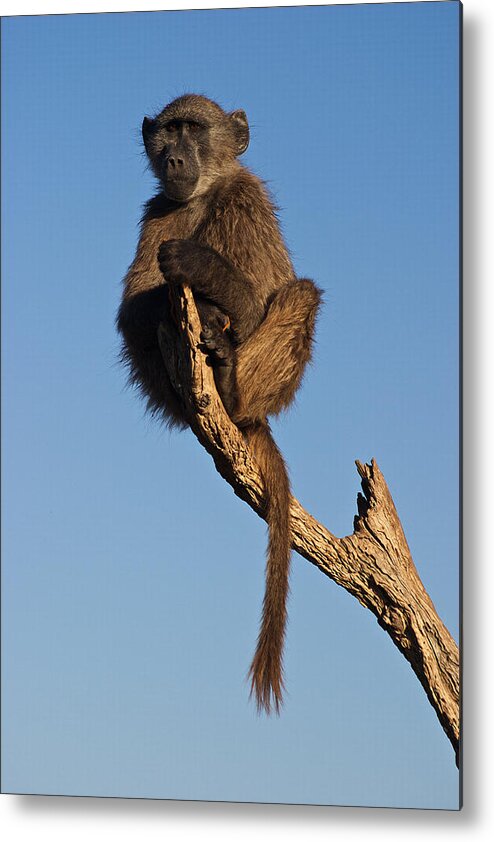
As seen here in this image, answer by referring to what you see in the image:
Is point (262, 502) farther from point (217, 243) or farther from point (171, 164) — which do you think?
point (171, 164)

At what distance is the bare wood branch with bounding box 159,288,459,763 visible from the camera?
198 inches

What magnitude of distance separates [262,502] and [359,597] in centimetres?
55

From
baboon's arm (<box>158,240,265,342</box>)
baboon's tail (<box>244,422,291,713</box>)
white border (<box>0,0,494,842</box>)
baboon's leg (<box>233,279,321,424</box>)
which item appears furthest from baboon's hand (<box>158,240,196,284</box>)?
white border (<box>0,0,494,842</box>)

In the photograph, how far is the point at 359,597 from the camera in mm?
5266

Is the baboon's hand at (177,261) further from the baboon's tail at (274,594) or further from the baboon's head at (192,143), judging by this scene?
the baboon's tail at (274,594)

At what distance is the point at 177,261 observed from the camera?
487 centimetres

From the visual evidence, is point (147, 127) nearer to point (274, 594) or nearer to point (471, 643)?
point (274, 594)

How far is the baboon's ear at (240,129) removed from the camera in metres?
5.59

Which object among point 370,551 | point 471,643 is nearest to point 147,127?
point 370,551

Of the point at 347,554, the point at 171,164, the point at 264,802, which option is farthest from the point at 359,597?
the point at 171,164

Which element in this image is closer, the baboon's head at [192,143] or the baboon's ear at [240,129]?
the baboon's head at [192,143]

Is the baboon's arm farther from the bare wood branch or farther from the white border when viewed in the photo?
the white border

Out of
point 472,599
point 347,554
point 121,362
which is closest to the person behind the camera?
point 472,599

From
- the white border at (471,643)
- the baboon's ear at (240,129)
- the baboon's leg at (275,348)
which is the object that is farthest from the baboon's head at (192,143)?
the white border at (471,643)
